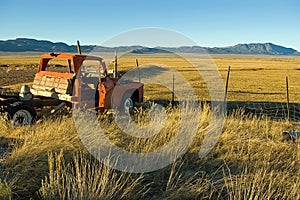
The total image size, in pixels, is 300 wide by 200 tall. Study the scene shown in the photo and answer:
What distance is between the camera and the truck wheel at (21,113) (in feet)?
26.7

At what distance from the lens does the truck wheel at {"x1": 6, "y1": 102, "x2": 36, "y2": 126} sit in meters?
8.13

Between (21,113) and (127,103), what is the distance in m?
3.59

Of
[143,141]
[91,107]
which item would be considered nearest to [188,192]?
[143,141]

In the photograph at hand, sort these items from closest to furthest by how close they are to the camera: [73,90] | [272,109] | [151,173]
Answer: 1. [151,173]
2. [73,90]
3. [272,109]

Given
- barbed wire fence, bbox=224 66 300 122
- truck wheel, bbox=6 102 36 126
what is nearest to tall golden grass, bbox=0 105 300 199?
truck wheel, bbox=6 102 36 126

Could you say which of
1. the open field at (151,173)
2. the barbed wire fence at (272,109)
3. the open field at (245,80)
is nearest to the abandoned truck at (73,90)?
the open field at (151,173)

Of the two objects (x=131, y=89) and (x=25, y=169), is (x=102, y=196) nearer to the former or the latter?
(x=25, y=169)

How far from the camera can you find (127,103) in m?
11.0

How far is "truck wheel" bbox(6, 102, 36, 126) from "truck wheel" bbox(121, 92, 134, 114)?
9.56 feet

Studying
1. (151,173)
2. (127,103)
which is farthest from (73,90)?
(151,173)

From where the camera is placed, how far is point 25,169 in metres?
4.48

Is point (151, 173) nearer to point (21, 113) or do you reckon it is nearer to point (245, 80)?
point (21, 113)

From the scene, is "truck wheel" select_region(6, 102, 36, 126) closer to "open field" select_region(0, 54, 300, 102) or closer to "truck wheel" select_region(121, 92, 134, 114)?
"truck wheel" select_region(121, 92, 134, 114)

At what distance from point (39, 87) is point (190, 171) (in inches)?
248
